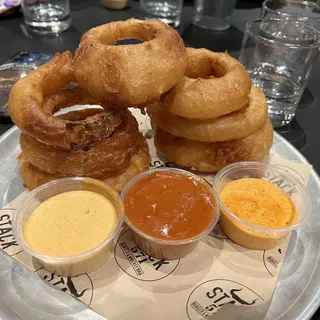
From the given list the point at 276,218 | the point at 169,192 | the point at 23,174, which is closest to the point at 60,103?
the point at 23,174

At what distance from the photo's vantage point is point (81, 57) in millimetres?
1993

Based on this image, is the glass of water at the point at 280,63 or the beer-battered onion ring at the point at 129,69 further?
the glass of water at the point at 280,63

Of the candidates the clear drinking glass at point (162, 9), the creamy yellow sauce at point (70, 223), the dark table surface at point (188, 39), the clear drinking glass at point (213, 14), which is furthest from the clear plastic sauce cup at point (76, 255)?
the clear drinking glass at point (213, 14)

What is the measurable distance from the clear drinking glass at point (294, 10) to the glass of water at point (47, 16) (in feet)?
7.67

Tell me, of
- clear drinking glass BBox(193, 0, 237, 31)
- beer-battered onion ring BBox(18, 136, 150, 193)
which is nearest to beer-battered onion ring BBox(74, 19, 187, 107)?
beer-battered onion ring BBox(18, 136, 150, 193)

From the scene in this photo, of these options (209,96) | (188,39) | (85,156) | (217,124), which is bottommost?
(188,39)

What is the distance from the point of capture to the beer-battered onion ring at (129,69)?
1924 mm

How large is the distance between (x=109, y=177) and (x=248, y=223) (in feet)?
2.69

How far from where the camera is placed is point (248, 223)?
2.01 m

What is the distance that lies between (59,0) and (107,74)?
324 centimetres

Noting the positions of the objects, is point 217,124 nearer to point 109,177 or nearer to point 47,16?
point 109,177

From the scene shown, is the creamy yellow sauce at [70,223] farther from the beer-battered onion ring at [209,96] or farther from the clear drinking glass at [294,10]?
the clear drinking glass at [294,10]

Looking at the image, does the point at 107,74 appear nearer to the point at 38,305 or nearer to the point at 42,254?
the point at 42,254

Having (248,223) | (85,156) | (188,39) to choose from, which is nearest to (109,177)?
(85,156)
